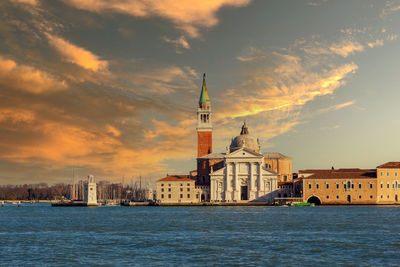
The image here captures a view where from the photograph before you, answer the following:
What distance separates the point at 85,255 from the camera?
1037 inches

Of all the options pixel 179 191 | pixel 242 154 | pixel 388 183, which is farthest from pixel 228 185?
pixel 388 183

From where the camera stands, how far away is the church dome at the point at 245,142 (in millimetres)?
103019

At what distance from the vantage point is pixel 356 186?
88812 millimetres

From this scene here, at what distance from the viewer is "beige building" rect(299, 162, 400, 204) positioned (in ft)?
288

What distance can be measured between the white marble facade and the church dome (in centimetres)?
634

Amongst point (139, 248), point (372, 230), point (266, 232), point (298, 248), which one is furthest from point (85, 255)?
point (372, 230)

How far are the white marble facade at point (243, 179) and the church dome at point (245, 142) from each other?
634 centimetres

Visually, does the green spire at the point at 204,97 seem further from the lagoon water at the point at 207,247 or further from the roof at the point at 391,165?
the lagoon water at the point at 207,247

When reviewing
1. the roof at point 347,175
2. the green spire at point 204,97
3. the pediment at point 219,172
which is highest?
the green spire at point 204,97

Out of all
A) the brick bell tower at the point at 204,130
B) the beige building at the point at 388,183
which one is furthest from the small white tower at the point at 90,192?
the beige building at the point at 388,183

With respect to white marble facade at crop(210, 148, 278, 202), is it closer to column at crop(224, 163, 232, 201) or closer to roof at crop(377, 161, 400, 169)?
column at crop(224, 163, 232, 201)

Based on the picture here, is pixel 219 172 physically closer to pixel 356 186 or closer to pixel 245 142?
pixel 245 142

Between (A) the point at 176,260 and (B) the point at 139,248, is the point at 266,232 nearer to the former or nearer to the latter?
(B) the point at 139,248

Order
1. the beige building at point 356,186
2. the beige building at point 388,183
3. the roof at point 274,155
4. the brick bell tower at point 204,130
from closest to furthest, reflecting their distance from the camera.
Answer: the beige building at point 388,183
the beige building at point 356,186
the roof at point 274,155
the brick bell tower at point 204,130
